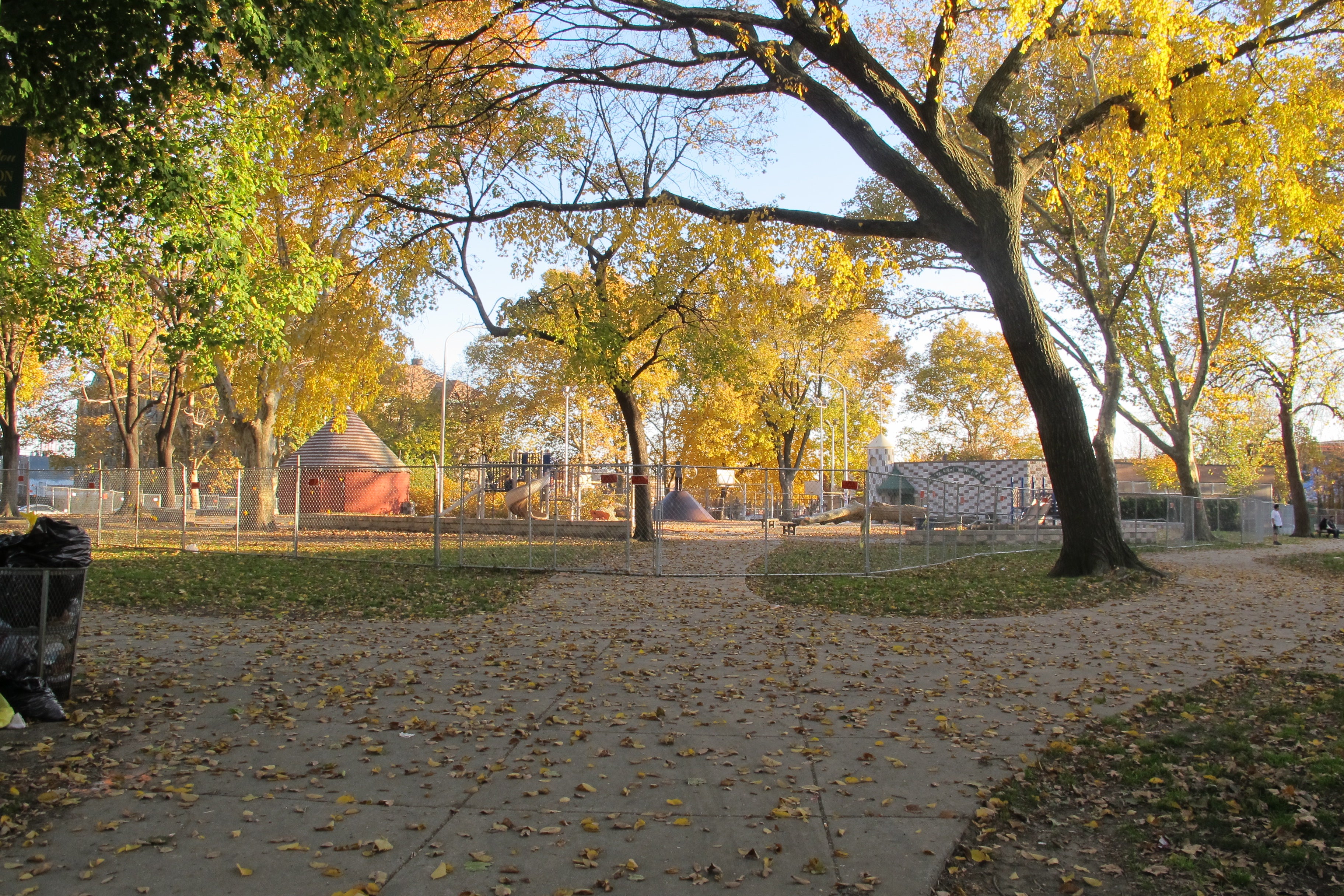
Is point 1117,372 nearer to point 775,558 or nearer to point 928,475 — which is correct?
point 775,558

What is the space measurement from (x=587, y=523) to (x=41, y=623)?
20455mm

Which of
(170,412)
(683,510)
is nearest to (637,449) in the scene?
(683,510)

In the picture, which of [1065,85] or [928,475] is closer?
[1065,85]

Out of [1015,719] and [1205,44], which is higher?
[1205,44]

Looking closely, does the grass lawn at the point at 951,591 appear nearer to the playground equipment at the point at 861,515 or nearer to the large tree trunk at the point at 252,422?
the playground equipment at the point at 861,515

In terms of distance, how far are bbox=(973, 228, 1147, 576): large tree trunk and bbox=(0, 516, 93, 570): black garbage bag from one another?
12.4 m

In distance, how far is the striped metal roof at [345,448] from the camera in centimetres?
4181

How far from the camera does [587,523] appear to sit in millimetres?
26484

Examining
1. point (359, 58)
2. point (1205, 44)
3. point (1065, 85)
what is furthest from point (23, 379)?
point (1205, 44)

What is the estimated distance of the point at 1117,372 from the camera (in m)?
22.0

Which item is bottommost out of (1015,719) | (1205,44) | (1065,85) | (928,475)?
(1015,719)

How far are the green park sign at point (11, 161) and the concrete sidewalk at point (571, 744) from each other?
3.33 meters

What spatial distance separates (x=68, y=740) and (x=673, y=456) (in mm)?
51367

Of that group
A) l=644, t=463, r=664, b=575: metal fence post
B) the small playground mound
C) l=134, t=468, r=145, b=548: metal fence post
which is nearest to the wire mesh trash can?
l=644, t=463, r=664, b=575: metal fence post
